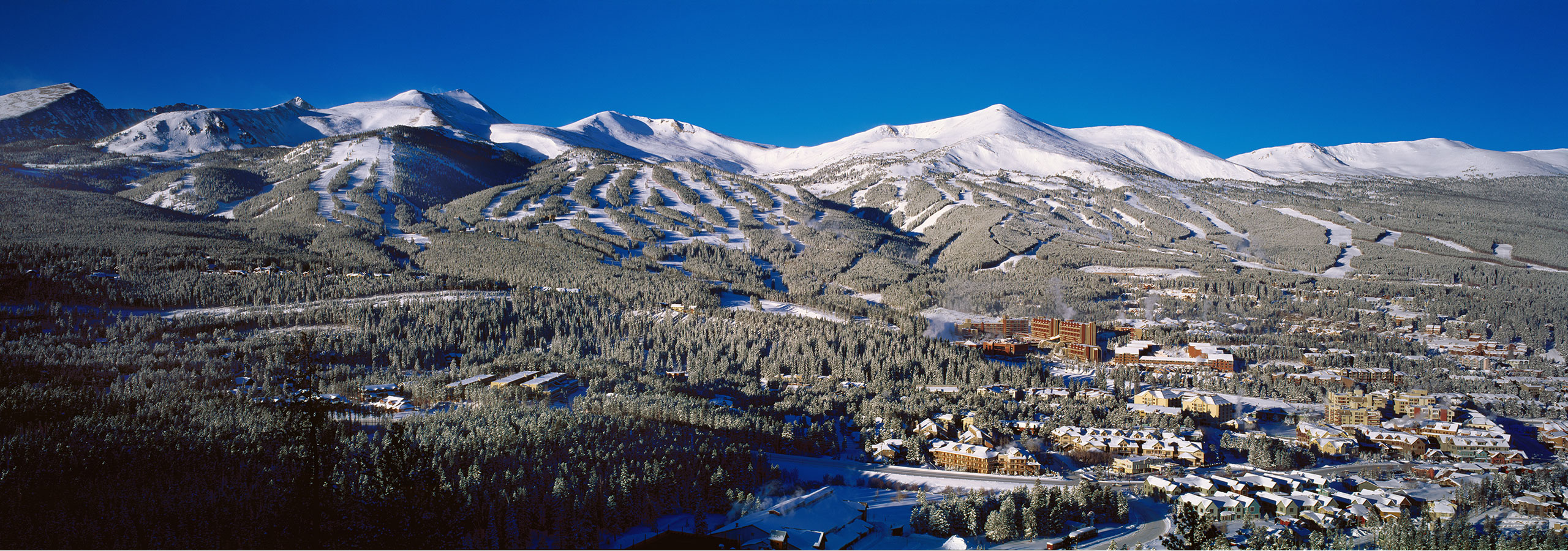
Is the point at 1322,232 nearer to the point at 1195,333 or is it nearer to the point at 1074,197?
the point at 1074,197

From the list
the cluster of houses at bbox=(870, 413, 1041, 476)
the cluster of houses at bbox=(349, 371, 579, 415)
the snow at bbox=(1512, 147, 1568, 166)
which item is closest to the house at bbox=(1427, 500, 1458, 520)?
the cluster of houses at bbox=(870, 413, 1041, 476)

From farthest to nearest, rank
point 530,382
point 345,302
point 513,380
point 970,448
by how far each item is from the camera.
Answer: point 345,302, point 513,380, point 530,382, point 970,448

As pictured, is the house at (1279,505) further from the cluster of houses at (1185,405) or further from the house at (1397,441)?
the house at (1397,441)

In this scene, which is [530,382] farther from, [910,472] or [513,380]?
[910,472]

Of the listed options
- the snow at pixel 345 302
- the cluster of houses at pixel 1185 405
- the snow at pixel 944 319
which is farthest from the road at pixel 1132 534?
the snow at pixel 345 302

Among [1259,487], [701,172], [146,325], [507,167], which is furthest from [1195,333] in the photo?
[507,167]

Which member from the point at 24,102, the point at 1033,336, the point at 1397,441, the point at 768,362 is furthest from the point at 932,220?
the point at 24,102

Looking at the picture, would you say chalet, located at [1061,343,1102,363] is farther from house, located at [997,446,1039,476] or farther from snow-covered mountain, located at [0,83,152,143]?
snow-covered mountain, located at [0,83,152,143]
